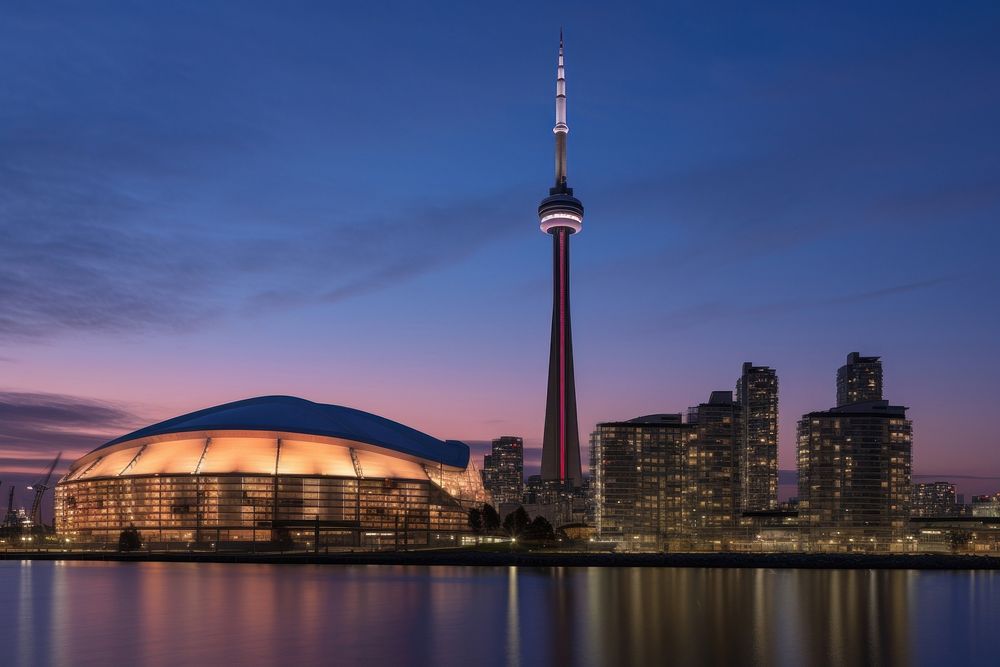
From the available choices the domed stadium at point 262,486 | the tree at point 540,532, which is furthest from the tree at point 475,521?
the tree at point 540,532

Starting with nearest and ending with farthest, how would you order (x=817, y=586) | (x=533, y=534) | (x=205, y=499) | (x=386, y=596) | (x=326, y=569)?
(x=386, y=596), (x=817, y=586), (x=326, y=569), (x=205, y=499), (x=533, y=534)

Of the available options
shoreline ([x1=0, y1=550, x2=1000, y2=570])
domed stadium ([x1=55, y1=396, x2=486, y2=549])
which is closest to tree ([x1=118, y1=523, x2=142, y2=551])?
domed stadium ([x1=55, y1=396, x2=486, y2=549])

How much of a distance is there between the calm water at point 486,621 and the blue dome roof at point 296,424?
68.4 meters

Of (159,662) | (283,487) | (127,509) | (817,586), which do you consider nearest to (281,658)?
(159,662)

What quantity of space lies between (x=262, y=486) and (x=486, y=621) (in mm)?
106118

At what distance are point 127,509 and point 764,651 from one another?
457 feet

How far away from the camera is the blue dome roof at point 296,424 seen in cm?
17225

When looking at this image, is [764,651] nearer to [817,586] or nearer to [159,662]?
[159,662]

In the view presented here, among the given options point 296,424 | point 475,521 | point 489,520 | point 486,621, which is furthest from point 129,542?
point 486,621

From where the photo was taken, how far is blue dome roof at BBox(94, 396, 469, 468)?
172m

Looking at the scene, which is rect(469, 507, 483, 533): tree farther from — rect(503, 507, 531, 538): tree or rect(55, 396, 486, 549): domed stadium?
rect(503, 507, 531, 538): tree

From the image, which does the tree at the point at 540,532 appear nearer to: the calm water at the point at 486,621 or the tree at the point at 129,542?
the tree at the point at 129,542

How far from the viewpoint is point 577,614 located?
217 ft

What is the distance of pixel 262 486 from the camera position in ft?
528
